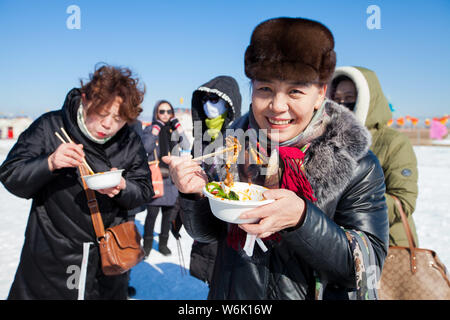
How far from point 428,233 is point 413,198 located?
4290mm

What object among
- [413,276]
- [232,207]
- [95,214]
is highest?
[232,207]

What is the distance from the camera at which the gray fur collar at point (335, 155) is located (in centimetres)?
124

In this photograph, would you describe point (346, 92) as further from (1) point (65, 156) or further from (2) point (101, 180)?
(1) point (65, 156)

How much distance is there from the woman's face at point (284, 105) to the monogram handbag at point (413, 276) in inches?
54.4

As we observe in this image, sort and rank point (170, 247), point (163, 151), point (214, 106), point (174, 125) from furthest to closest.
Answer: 1. point (174, 125)
2. point (163, 151)
3. point (170, 247)
4. point (214, 106)

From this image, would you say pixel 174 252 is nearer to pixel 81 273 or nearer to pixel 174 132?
pixel 174 132

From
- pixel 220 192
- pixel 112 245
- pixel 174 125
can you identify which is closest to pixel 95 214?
pixel 112 245

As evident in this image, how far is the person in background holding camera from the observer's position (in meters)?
4.82

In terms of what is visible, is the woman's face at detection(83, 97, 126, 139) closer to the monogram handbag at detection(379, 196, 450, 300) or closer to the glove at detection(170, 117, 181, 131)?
the monogram handbag at detection(379, 196, 450, 300)

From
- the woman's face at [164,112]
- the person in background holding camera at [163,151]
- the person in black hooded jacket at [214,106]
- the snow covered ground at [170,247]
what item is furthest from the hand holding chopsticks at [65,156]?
the woman's face at [164,112]

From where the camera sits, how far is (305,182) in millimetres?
1226

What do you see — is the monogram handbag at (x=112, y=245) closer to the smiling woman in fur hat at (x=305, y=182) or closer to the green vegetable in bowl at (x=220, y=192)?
the smiling woman in fur hat at (x=305, y=182)

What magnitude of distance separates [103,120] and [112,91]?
0.86ft

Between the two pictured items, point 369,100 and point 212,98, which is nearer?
point 369,100
